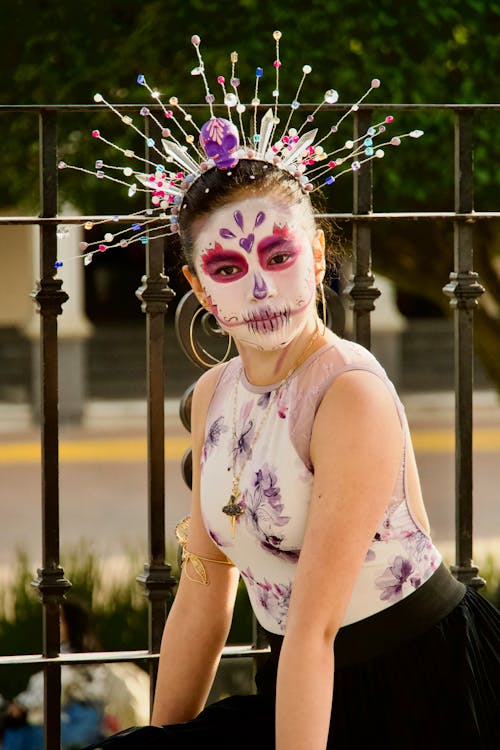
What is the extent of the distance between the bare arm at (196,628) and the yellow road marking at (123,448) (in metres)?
11.3

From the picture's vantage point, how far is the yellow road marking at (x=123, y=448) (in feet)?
46.9

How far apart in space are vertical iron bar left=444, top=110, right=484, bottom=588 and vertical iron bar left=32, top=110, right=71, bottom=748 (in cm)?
80

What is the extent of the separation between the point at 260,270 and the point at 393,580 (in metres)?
0.55

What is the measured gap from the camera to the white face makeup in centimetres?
214

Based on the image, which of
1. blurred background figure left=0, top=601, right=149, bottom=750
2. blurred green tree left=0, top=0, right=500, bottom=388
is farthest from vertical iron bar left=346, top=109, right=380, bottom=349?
blurred background figure left=0, top=601, right=149, bottom=750

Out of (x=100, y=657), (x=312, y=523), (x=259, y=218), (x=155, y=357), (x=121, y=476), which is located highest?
(x=259, y=218)

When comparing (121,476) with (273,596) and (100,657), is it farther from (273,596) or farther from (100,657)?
(273,596)

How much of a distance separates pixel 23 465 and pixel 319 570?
40.1 feet

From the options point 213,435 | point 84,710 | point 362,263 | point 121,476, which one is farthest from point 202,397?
point 121,476

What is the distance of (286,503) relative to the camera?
2100mm

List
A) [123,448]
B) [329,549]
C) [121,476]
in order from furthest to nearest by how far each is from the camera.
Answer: [123,448]
[121,476]
[329,549]

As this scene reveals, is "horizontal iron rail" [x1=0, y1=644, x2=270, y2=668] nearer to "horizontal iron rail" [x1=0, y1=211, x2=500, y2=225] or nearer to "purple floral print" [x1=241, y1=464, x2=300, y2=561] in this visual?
"purple floral print" [x1=241, y1=464, x2=300, y2=561]

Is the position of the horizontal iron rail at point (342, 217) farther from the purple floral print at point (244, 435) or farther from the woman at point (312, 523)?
the purple floral print at point (244, 435)

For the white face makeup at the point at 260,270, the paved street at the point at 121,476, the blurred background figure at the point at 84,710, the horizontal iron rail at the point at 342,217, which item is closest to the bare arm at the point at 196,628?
the white face makeup at the point at 260,270
